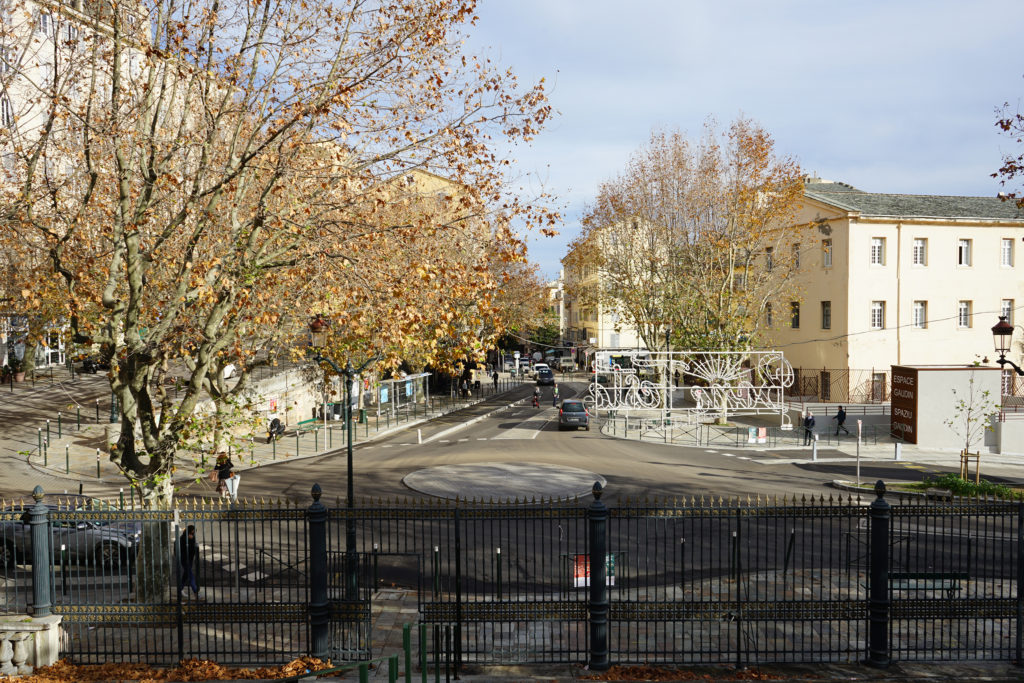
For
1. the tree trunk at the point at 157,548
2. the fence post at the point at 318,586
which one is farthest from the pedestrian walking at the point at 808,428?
the tree trunk at the point at 157,548

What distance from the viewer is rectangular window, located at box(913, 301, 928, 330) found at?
133 ft

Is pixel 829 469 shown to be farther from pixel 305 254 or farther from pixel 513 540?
pixel 305 254

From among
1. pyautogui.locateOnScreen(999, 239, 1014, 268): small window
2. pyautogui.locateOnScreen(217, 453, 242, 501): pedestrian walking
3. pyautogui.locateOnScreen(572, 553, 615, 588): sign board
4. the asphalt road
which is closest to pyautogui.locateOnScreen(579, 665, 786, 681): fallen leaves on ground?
pyautogui.locateOnScreen(572, 553, 615, 588): sign board

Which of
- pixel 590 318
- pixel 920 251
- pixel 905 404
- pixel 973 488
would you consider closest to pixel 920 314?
pixel 920 251

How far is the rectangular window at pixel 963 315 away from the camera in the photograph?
134 feet

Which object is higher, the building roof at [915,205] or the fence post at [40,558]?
the building roof at [915,205]

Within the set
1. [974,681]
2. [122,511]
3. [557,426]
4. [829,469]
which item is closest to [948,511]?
[974,681]

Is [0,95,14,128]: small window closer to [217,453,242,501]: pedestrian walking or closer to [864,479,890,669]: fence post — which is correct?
[217,453,242,501]: pedestrian walking

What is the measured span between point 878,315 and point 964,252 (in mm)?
6622

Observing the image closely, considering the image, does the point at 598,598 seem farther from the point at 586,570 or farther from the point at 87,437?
the point at 87,437

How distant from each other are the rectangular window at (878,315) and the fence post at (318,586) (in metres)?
39.0

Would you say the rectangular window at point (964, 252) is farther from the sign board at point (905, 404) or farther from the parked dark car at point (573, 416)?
the parked dark car at point (573, 416)

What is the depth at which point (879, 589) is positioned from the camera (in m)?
8.65

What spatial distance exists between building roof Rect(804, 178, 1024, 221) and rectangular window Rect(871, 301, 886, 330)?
501 cm
